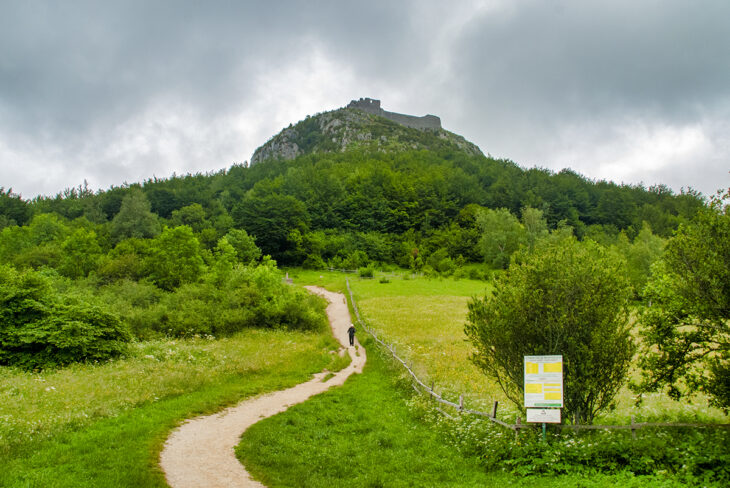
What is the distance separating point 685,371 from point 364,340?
26.3 m

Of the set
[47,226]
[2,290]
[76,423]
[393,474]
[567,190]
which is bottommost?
[393,474]

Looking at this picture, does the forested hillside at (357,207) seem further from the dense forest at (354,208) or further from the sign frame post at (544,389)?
the sign frame post at (544,389)

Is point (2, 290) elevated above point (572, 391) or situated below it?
above

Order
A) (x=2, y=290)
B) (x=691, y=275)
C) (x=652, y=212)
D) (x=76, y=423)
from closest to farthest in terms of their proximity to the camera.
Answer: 1. (x=691, y=275)
2. (x=76, y=423)
3. (x=2, y=290)
4. (x=652, y=212)

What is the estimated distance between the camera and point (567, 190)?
137 m

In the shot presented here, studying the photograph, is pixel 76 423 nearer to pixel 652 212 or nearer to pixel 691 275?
pixel 691 275

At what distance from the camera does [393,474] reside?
1232 centimetres

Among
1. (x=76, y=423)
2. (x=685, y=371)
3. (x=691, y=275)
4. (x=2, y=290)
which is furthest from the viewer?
(x=2, y=290)

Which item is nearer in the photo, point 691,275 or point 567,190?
point 691,275

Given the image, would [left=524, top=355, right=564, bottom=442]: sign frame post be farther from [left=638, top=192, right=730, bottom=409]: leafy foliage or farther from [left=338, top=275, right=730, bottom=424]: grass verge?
[left=638, top=192, right=730, bottom=409]: leafy foliage

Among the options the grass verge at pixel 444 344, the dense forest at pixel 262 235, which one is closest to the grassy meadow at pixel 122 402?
the dense forest at pixel 262 235

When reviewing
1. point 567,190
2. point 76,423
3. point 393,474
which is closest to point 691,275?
point 393,474

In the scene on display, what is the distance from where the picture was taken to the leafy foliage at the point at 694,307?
37.5 feet

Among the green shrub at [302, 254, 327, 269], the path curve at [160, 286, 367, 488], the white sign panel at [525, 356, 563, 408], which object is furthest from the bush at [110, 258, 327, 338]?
the green shrub at [302, 254, 327, 269]
